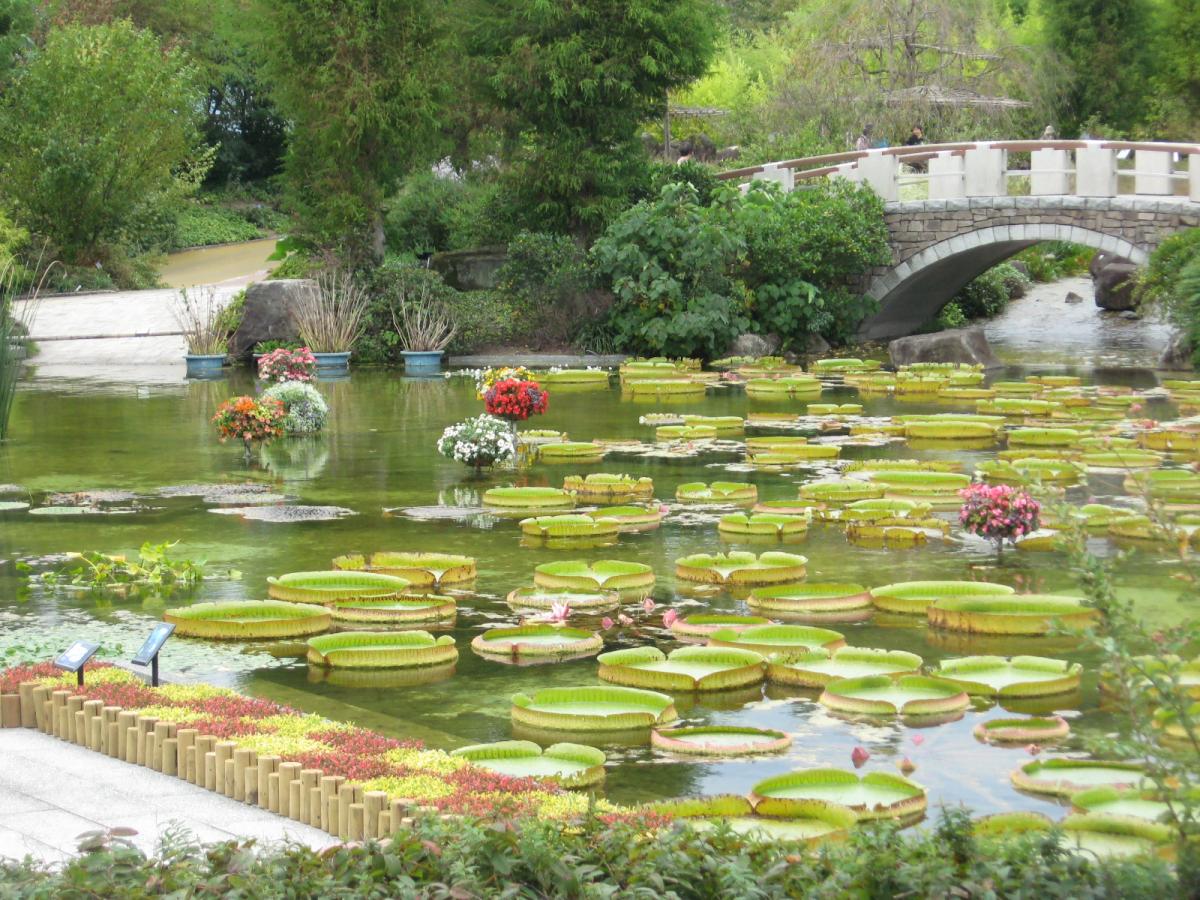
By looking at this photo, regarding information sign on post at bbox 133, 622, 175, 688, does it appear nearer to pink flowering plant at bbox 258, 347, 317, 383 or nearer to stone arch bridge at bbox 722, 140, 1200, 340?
pink flowering plant at bbox 258, 347, 317, 383

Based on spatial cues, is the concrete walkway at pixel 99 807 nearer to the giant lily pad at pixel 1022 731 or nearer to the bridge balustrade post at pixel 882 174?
A: the giant lily pad at pixel 1022 731

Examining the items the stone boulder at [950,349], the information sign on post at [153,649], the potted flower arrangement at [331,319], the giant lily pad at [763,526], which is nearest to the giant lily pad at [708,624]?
the giant lily pad at [763,526]

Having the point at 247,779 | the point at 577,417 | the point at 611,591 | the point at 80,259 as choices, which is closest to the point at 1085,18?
the point at 80,259

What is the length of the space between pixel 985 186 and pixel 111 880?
24345mm

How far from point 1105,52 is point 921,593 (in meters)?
35.8

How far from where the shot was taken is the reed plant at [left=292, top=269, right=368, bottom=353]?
25.2 metres

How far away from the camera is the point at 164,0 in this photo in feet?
142

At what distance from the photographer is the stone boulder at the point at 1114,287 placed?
3212 centimetres

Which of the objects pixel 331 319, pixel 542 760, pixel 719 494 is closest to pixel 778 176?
pixel 331 319

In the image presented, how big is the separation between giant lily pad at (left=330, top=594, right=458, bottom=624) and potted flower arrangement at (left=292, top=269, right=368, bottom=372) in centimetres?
1553

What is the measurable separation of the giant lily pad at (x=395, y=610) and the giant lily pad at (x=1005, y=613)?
271 centimetres

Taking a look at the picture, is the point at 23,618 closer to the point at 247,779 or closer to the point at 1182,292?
the point at 247,779

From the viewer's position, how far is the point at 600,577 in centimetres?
1001

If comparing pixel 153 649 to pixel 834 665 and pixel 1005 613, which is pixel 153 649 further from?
pixel 1005 613
